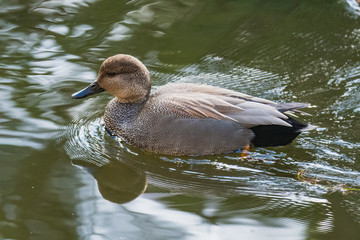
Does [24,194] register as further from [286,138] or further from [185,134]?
[286,138]

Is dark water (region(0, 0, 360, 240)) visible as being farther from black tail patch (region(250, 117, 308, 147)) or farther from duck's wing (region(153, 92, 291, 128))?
duck's wing (region(153, 92, 291, 128))

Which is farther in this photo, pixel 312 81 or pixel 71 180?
pixel 312 81

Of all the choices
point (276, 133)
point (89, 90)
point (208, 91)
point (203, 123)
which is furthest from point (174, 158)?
point (89, 90)

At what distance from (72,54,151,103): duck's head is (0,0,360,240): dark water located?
1.40 feet

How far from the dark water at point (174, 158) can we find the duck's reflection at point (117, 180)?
2 cm

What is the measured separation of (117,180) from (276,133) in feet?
5.16

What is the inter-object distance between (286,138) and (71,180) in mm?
2053

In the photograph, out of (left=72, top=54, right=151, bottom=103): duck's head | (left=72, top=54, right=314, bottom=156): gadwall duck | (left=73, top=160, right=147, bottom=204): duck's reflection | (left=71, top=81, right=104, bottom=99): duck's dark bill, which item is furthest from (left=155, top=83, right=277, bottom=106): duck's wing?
(left=73, top=160, right=147, bottom=204): duck's reflection

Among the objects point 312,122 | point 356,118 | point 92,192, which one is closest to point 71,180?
point 92,192

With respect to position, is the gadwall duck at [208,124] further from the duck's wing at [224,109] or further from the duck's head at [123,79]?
the duck's head at [123,79]

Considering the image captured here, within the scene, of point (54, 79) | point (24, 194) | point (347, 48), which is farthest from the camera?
point (347, 48)

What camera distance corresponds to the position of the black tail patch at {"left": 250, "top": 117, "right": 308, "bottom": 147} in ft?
19.1

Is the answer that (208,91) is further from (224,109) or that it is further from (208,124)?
(208,124)

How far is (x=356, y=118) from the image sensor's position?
20.6 feet
